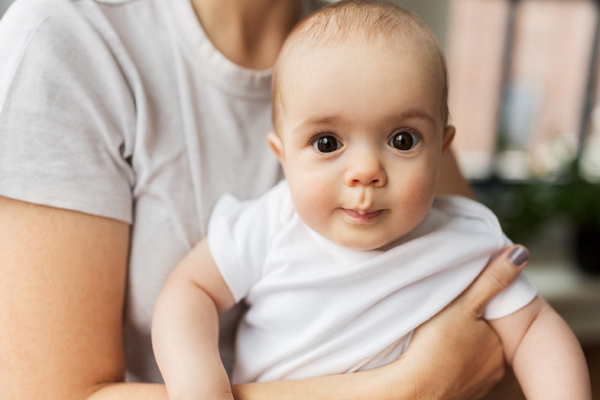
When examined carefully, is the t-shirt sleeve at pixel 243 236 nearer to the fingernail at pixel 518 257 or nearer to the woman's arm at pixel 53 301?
the woman's arm at pixel 53 301

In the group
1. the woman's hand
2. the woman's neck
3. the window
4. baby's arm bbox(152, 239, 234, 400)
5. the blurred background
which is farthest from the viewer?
the window

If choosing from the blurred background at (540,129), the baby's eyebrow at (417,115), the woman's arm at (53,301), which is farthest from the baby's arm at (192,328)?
the blurred background at (540,129)

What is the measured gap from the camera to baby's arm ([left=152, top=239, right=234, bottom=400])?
776 mm

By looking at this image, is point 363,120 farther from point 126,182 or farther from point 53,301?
point 53,301

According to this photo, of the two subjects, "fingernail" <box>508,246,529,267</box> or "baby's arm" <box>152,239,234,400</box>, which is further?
"fingernail" <box>508,246,529,267</box>

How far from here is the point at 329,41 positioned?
0.80 meters

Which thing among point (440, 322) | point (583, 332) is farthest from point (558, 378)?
point (583, 332)

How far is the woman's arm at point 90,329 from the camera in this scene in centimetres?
79

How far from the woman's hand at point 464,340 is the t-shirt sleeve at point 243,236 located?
1.01ft

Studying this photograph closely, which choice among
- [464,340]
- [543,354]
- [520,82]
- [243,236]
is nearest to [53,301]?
[243,236]

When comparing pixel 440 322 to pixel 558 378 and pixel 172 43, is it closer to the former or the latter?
pixel 558 378

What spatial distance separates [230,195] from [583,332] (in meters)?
2.79

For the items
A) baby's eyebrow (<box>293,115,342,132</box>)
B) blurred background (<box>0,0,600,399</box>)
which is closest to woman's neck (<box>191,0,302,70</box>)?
baby's eyebrow (<box>293,115,342,132</box>)

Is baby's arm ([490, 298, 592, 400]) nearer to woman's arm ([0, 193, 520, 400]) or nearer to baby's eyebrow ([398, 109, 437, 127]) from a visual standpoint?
woman's arm ([0, 193, 520, 400])
